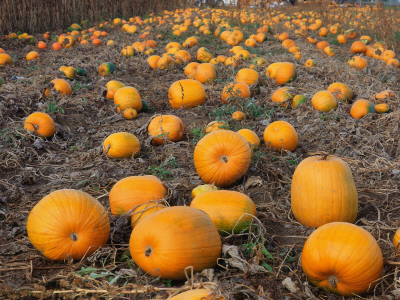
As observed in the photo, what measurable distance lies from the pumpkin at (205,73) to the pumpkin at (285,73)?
114 cm

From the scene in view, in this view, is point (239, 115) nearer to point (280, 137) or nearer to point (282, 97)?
point (282, 97)

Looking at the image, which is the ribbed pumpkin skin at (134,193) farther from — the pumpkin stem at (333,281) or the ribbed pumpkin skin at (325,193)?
the pumpkin stem at (333,281)

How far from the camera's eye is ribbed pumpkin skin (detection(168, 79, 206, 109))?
6.29 metres

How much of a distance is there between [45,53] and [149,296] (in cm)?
1039

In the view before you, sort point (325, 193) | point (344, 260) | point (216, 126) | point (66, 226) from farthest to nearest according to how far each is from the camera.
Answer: point (216, 126)
point (325, 193)
point (66, 226)
point (344, 260)

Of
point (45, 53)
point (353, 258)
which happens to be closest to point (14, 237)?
point (353, 258)

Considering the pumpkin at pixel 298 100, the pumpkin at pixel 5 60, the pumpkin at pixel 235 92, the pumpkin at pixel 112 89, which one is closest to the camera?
the pumpkin at pixel 235 92

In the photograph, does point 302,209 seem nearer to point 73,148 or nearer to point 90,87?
point 73,148

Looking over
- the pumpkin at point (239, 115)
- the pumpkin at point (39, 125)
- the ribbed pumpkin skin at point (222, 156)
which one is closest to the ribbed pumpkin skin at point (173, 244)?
the ribbed pumpkin skin at point (222, 156)

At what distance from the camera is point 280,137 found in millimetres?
4723

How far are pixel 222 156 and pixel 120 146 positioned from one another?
1339mm

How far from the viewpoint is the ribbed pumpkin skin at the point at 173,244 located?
2.47 m

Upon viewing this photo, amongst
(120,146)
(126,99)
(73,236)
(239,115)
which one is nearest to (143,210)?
(73,236)

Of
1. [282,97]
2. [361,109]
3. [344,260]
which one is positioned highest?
[282,97]
